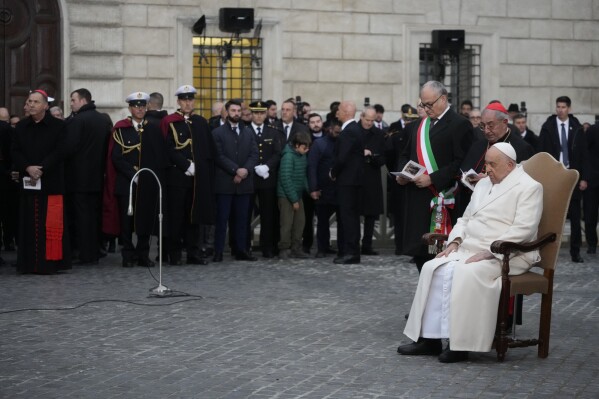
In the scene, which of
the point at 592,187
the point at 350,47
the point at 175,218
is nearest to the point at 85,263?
the point at 175,218

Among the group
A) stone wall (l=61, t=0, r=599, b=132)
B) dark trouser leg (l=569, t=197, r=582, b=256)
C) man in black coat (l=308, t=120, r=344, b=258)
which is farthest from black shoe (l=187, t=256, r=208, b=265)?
stone wall (l=61, t=0, r=599, b=132)

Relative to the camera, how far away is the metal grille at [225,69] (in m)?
23.0

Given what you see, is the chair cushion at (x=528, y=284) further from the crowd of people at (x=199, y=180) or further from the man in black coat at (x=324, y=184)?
the man in black coat at (x=324, y=184)

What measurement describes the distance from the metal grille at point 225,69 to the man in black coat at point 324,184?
20.7 feet

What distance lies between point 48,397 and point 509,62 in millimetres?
18382

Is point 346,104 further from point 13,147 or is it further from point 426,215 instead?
point 426,215

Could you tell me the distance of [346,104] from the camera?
52.6 feet

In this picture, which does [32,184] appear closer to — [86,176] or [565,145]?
A: [86,176]

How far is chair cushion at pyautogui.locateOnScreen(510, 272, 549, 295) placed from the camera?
29.6 ft

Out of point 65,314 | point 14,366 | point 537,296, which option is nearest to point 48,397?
point 14,366

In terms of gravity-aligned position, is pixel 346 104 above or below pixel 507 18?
below

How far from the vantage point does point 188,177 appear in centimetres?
1559

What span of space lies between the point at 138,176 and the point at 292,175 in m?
2.28

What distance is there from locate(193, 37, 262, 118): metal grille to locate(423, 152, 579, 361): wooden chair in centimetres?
1376
